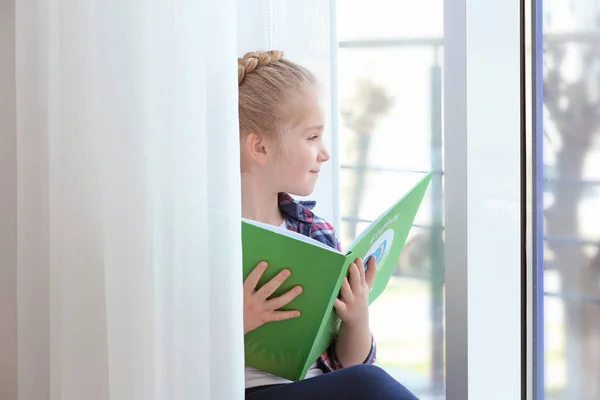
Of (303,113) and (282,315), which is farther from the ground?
(303,113)

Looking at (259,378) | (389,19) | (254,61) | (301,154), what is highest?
(389,19)

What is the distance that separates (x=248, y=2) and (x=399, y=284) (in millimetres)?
2013

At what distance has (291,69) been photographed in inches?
46.9

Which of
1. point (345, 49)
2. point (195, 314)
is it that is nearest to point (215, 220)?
point (195, 314)

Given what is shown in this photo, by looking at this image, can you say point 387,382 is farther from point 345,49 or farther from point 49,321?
point 345,49

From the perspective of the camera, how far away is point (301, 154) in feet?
3.83

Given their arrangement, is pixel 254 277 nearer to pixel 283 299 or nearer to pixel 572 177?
pixel 283 299

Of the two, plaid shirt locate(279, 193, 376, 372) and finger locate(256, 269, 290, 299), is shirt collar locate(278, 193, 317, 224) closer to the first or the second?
plaid shirt locate(279, 193, 376, 372)

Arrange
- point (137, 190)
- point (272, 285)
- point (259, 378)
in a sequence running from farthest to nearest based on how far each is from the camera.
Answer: point (259, 378)
point (272, 285)
point (137, 190)

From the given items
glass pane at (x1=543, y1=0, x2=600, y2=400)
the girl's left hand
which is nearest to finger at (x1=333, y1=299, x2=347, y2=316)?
the girl's left hand

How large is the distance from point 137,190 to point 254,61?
356 millimetres

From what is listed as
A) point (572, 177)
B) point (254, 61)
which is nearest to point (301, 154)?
point (254, 61)

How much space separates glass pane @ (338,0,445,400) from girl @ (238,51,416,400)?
6.03ft

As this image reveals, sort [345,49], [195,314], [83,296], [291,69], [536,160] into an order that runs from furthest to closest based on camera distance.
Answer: [345,49] → [536,160] → [291,69] → [83,296] → [195,314]
